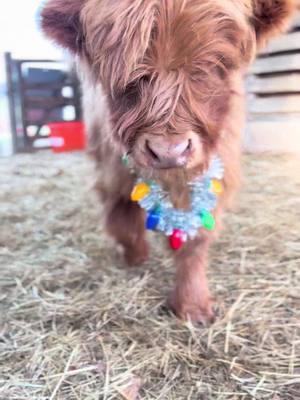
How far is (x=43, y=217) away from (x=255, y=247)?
5.09ft

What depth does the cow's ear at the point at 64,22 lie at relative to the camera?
173 cm

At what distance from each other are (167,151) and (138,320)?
772 mm

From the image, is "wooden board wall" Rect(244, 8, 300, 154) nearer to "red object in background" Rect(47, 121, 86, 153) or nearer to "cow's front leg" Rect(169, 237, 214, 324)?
"red object in background" Rect(47, 121, 86, 153)

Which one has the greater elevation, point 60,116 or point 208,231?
point 60,116

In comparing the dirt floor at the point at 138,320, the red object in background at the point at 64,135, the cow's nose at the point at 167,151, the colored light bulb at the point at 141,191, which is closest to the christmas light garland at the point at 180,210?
the colored light bulb at the point at 141,191

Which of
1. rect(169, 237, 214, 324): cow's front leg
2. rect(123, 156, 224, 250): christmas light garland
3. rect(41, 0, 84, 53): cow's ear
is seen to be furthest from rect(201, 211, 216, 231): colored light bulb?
rect(41, 0, 84, 53): cow's ear

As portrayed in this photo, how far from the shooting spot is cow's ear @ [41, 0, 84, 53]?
5.68 ft

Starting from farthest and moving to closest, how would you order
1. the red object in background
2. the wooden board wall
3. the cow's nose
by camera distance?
the red object in background
the wooden board wall
the cow's nose

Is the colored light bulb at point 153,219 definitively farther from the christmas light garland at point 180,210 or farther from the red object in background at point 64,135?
the red object in background at point 64,135

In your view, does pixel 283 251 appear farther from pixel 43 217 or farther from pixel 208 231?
pixel 43 217

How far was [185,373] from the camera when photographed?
1.58 m

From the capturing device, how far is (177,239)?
79.8 inches

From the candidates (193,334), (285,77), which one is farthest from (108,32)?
(285,77)

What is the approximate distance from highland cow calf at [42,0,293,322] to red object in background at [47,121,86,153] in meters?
5.51
